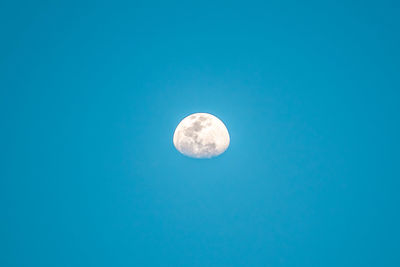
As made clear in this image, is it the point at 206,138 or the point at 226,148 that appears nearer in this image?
the point at 206,138

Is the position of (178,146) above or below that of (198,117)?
below

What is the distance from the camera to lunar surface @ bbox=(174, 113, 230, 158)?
6.11 metres

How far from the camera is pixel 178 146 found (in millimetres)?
6379

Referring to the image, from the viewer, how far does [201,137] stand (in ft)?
20.1

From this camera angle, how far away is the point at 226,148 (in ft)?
22.1

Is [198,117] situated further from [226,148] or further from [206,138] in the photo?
[226,148]

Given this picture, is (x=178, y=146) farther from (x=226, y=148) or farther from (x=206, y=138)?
(x=226, y=148)

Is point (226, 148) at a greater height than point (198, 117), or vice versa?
point (198, 117)

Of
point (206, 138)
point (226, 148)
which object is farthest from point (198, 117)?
point (226, 148)

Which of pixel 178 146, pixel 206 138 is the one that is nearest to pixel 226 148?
pixel 206 138

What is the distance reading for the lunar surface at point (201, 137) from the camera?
6109 mm

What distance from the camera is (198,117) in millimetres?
6500

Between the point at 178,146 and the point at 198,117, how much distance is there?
975mm

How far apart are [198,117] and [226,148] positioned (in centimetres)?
121
